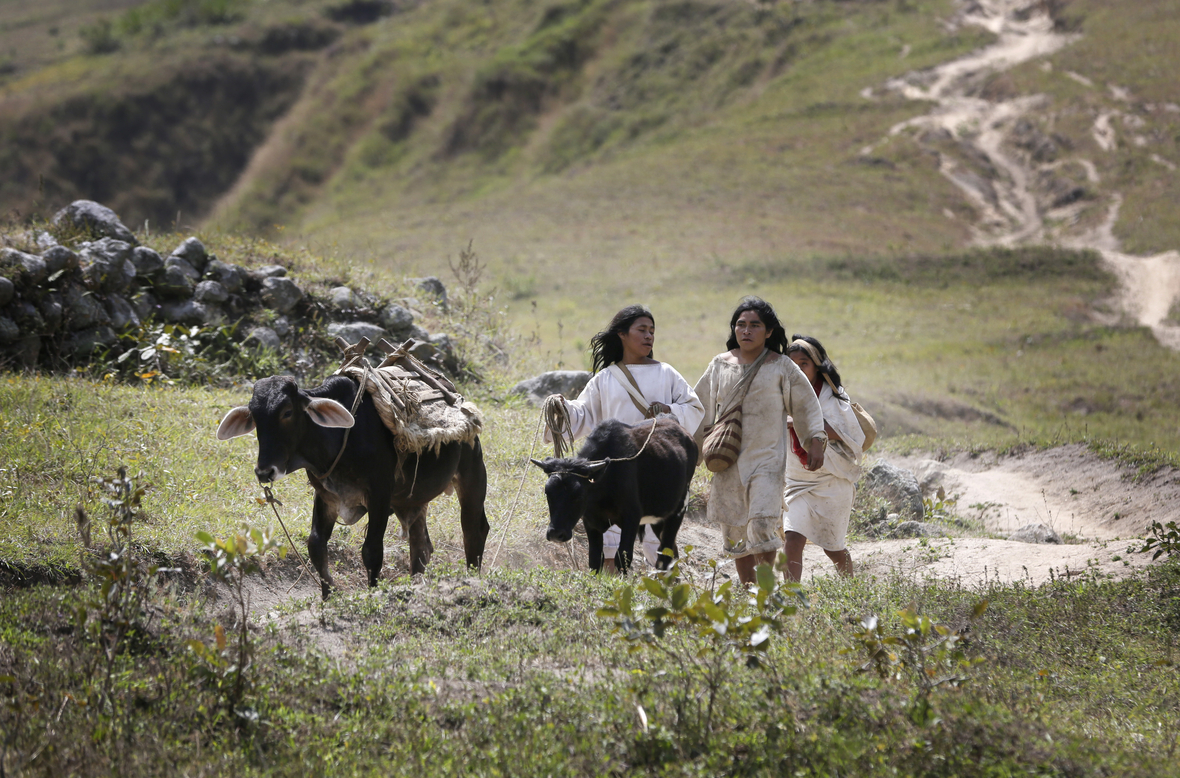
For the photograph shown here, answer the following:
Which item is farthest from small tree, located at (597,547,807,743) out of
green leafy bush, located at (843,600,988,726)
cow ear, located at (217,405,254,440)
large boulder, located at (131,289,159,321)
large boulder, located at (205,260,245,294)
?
large boulder, located at (205,260,245,294)

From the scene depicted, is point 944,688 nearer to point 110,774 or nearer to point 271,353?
point 110,774

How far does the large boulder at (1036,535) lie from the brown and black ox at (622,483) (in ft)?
16.0

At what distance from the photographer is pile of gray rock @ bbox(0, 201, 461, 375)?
30.7 ft

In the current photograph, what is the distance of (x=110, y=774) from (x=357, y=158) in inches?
2172

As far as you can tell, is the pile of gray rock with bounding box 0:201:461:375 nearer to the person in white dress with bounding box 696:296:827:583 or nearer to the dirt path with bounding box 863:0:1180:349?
the person in white dress with bounding box 696:296:827:583

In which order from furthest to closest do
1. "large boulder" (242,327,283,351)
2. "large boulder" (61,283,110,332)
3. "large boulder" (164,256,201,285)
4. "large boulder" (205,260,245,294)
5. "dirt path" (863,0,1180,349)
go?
"dirt path" (863,0,1180,349)
"large boulder" (205,260,245,294)
"large boulder" (164,256,201,285)
"large boulder" (242,327,283,351)
"large boulder" (61,283,110,332)

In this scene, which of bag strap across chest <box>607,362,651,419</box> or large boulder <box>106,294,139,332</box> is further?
large boulder <box>106,294,139,332</box>

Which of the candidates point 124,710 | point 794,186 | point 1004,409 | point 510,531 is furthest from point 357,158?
point 124,710

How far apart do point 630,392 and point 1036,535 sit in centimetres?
543

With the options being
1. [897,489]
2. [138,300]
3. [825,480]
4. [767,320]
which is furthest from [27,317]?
[897,489]

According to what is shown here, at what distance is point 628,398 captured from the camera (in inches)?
249

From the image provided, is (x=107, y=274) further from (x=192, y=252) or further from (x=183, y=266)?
(x=192, y=252)

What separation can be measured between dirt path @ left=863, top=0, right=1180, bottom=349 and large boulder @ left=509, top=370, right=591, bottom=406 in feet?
67.3

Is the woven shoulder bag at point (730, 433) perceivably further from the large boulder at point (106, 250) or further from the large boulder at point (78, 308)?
the large boulder at point (106, 250)
